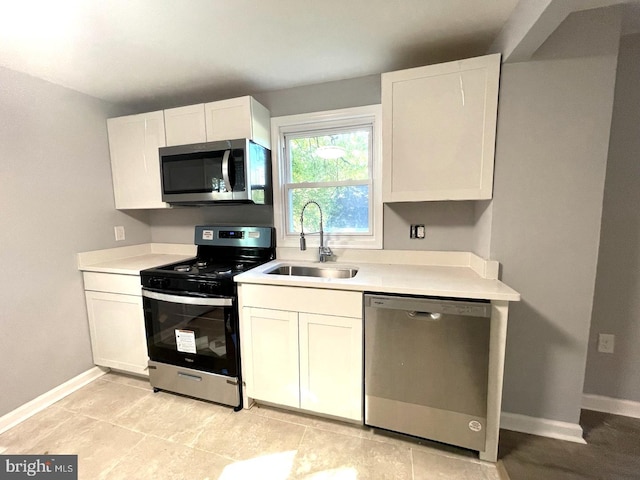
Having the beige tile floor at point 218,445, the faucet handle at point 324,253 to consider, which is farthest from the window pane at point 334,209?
the beige tile floor at point 218,445

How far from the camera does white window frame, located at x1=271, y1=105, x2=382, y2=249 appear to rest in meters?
2.04

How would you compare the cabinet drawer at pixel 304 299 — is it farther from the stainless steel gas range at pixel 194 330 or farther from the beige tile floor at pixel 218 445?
the beige tile floor at pixel 218 445

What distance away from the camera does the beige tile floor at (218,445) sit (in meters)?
1.39

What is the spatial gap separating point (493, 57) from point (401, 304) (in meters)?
1.41

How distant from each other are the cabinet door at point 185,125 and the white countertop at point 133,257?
99 centimetres

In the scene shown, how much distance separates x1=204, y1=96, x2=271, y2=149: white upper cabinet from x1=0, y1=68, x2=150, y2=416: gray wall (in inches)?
42.3

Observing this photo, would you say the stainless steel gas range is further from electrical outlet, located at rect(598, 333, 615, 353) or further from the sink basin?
electrical outlet, located at rect(598, 333, 615, 353)

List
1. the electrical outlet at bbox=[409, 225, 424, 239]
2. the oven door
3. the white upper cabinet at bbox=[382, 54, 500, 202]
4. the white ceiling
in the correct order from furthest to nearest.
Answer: the electrical outlet at bbox=[409, 225, 424, 239]
the oven door
the white upper cabinet at bbox=[382, 54, 500, 202]
the white ceiling

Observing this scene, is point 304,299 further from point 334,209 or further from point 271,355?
point 334,209

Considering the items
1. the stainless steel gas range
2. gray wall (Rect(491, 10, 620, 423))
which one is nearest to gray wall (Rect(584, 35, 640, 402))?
gray wall (Rect(491, 10, 620, 423))

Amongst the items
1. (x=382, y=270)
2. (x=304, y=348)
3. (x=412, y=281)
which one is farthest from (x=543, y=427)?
(x=304, y=348)

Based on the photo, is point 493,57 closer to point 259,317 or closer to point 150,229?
point 259,317

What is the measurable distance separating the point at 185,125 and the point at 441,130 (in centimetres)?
186

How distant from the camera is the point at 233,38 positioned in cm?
153
